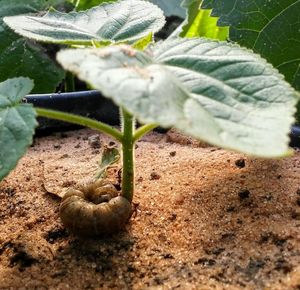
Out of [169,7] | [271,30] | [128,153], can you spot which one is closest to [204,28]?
[271,30]

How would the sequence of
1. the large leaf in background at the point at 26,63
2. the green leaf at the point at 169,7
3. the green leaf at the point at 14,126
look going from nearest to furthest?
1. the green leaf at the point at 14,126
2. the large leaf in background at the point at 26,63
3. the green leaf at the point at 169,7

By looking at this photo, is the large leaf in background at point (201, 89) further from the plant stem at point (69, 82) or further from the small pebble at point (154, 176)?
the plant stem at point (69, 82)

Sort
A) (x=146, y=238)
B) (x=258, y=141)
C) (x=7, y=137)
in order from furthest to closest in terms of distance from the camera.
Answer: (x=146, y=238) → (x=7, y=137) → (x=258, y=141)

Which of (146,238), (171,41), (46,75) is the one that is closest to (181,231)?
(146,238)

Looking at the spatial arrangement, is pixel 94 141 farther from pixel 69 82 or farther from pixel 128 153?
pixel 128 153

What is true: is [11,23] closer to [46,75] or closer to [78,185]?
[78,185]

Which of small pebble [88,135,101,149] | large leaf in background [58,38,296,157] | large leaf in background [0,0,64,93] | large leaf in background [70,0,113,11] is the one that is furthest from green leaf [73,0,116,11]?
large leaf in background [58,38,296,157]

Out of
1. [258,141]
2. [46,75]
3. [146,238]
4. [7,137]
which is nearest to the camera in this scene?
[258,141]

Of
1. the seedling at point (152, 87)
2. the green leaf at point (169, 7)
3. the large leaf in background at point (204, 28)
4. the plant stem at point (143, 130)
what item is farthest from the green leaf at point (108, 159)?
the green leaf at point (169, 7)
